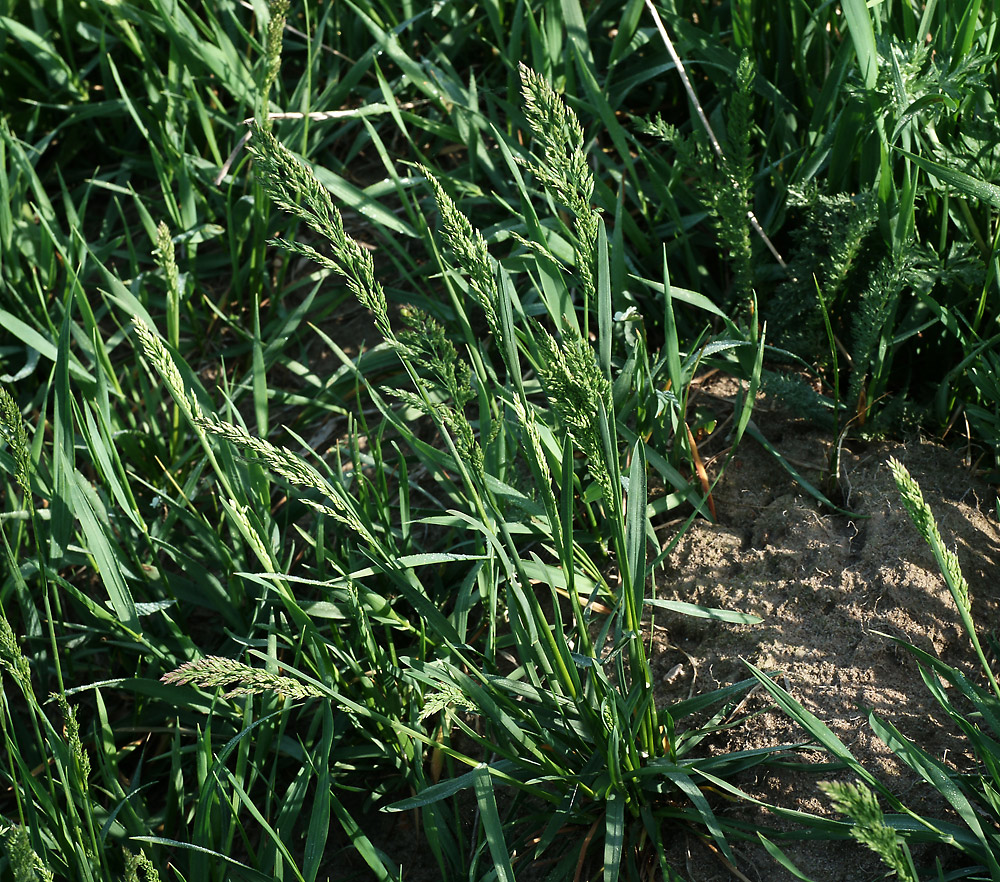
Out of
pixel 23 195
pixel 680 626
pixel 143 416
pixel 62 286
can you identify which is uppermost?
pixel 23 195

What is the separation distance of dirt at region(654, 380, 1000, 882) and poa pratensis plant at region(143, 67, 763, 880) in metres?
0.07

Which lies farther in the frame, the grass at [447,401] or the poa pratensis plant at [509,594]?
the grass at [447,401]

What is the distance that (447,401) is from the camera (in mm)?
1928

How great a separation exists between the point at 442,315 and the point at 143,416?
2.22 feet

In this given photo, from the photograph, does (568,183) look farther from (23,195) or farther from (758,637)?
(23,195)

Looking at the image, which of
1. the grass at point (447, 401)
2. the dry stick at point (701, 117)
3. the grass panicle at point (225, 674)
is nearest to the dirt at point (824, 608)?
the grass at point (447, 401)

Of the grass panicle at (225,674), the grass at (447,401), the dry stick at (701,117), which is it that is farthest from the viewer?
the dry stick at (701,117)

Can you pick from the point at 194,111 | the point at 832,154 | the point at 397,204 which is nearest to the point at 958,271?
the point at 832,154

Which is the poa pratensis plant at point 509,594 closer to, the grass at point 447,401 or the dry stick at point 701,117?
the grass at point 447,401

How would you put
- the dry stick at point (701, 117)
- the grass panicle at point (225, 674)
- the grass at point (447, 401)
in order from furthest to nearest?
the dry stick at point (701, 117) < the grass at point (447, 401) < the grass panicle at point (225, 674)

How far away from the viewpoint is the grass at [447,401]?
1243mm

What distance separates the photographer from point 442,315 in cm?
197

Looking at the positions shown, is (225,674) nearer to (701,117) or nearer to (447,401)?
(447,401)

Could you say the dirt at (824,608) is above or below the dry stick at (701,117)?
below
